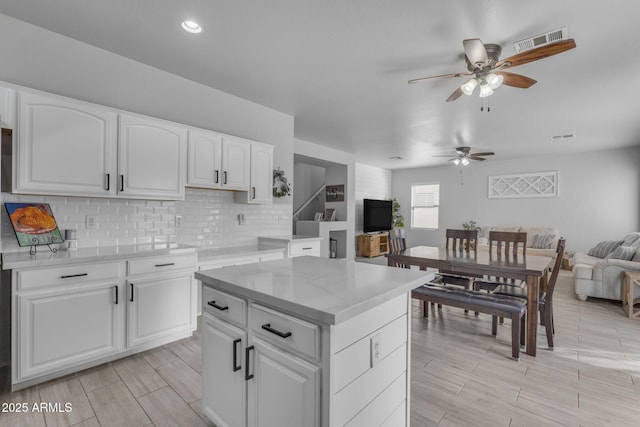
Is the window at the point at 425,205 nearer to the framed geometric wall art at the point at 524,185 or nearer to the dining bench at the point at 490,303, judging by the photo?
the framed geometric wall art at the point at 524,185

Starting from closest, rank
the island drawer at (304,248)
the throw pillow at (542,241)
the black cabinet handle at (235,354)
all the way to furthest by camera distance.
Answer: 1. the black cabinet handle at (235,354)
2. the island drawer at (304,248)
3. the throw pillow at (542,241)

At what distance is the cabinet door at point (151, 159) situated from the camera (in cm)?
266

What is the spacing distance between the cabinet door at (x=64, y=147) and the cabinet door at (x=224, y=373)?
5.47 feet

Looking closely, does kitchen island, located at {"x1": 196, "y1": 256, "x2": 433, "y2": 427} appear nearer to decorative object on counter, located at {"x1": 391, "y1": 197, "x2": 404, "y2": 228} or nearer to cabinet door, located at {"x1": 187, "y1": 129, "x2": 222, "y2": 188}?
cabinet door, located at {"x1": 187, "y1": 129, "x2": 222, "y2": 188}

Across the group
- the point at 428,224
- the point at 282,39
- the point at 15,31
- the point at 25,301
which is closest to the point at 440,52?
the point at 282,39

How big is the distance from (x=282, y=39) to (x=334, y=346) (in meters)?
2.48

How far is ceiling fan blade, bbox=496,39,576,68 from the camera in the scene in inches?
83.0

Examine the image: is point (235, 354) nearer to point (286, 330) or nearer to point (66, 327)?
point (286, 330)

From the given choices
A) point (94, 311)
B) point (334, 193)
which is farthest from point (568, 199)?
point (94, 311)

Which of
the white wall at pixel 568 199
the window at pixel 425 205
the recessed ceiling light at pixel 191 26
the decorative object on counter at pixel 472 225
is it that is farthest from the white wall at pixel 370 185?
the recessed ceiling light at pixel 191 26

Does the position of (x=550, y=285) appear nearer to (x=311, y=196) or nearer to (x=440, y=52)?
(x=440, y=52)

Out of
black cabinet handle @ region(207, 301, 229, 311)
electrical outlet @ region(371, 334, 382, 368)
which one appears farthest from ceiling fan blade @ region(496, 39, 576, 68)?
black cabinet handle @ region(207, 301, 229, 311)

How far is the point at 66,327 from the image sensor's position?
2.20 m

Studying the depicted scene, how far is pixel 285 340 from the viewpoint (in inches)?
48.7
